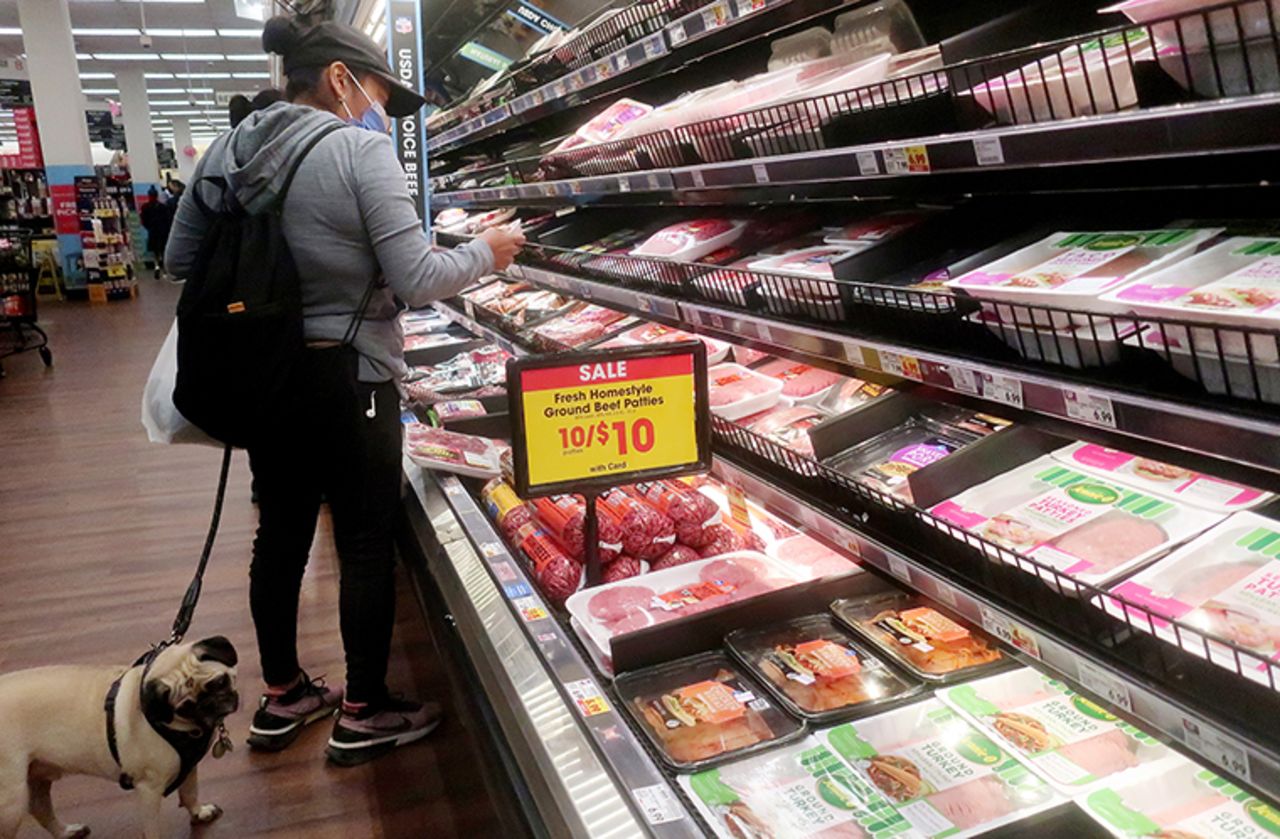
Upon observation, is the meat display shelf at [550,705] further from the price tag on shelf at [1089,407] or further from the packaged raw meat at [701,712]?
the price tag on shelf at [1089,407]

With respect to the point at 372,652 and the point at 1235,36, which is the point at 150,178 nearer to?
the point at 372,652

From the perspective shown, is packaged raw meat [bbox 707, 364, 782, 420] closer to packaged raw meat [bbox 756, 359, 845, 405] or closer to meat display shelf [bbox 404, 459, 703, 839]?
packaged raw meat [bbox 756, 359, 845, 405]

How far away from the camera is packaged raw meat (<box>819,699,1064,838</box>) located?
1.37 meters

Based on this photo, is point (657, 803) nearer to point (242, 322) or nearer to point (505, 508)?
point (505, 508)

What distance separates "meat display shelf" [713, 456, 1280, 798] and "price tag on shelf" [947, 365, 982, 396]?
0.93ft

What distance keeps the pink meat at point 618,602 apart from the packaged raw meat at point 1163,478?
0.85 metres

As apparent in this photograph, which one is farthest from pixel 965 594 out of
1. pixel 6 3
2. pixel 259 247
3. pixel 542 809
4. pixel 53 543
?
pixel 6 3

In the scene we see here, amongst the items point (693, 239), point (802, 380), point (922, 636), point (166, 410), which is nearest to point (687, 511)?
point (802, 380)

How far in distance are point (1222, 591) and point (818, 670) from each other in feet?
2.42

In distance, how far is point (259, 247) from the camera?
218 cm

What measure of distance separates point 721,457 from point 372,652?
1.15 meters

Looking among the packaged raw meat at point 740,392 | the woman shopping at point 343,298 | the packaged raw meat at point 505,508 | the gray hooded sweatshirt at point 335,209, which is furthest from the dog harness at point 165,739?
the packaged raw meat at point 740,392

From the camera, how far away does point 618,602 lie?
1.99m

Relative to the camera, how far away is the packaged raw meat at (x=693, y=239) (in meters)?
2.68
